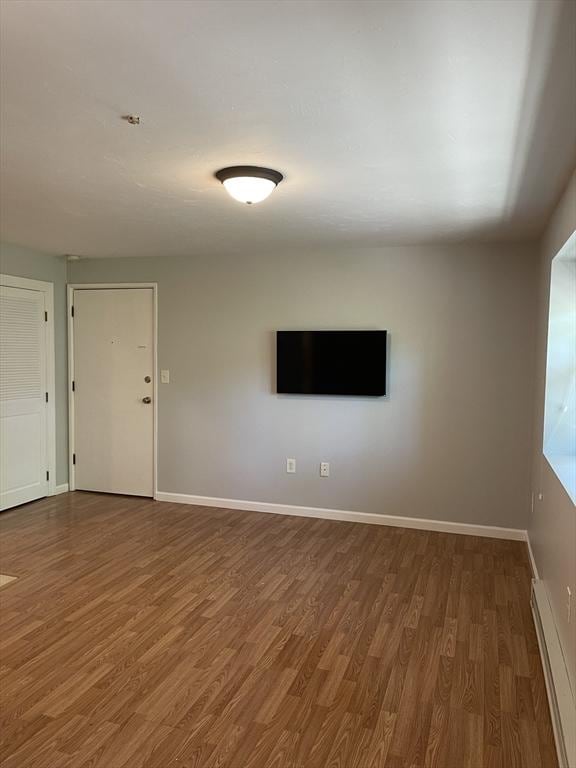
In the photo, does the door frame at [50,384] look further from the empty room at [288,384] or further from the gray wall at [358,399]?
the gray wall at [358,399]

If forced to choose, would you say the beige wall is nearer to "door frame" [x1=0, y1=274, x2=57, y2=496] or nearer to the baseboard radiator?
the baseboard radiator

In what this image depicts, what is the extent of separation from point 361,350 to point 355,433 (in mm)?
701

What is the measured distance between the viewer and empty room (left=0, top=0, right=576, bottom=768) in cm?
177

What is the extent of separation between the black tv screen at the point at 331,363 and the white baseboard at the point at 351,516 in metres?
1.03

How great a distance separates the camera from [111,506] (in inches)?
207

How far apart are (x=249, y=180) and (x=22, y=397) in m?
3.52

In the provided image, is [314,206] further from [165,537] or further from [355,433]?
[165,537]

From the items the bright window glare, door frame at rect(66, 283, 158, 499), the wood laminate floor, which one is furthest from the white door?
the bright window glare

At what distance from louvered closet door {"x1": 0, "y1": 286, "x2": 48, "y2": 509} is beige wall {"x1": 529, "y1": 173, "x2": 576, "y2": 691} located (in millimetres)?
4268

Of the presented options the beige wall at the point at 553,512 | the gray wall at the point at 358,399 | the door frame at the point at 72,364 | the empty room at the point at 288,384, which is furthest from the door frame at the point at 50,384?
the beige wall at the point at 553,512

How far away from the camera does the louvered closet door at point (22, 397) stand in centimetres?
496

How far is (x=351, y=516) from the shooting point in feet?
15.9

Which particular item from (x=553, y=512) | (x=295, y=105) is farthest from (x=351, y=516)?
(x=295, y=105)

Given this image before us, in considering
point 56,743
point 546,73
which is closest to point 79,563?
point 56,743
